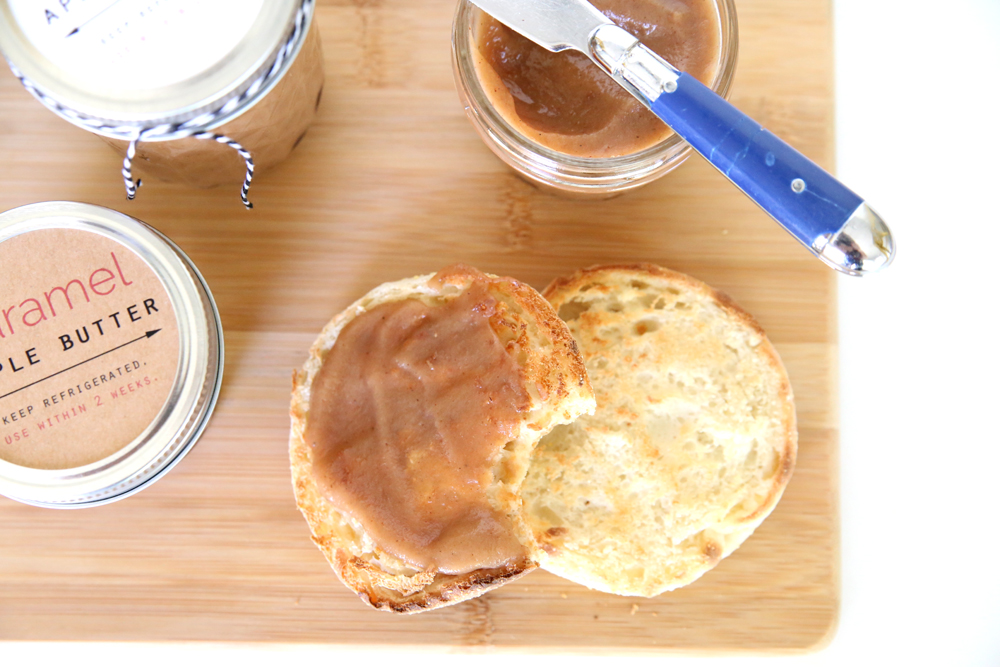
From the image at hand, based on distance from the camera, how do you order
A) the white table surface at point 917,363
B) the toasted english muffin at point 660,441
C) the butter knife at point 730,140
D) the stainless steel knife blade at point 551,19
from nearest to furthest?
the butter knife at point 730,140
the stainless steel knife blade at point 551,19
the toasted english muffin at point 660,441
the white table surface at point 917,363

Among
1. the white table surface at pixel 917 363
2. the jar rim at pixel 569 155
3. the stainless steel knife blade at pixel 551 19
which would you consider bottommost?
the white table surface at pixel 917 363

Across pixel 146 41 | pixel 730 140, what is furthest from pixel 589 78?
pixel 146 41

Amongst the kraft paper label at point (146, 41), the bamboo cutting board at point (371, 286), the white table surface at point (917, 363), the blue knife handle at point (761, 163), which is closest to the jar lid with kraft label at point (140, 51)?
the kraft paper label at point (146, 41)

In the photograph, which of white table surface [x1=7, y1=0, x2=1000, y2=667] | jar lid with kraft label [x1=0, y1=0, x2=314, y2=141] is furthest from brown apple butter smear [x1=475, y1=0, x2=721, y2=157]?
white table surface [x1=7, y1=0, x2=1000, y2=667]

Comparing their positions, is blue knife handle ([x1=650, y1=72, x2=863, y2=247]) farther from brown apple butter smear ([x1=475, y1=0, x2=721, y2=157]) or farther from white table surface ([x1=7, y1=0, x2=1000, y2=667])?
white table surface ([x1=7, y1=0, x2=1000, y2=667])

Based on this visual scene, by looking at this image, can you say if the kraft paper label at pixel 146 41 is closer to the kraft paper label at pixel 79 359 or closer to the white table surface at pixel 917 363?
the kraft paper label at pixel 79 359

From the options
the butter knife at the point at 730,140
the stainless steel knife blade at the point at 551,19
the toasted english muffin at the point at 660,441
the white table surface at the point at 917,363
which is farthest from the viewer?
the white table surface at the point at 917,363

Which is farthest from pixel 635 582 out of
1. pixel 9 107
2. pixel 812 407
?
pixel 9 107
